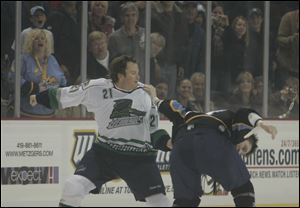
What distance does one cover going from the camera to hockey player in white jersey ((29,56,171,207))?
6605 millimetres

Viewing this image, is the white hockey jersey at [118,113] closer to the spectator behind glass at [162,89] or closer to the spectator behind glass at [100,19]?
the spectator behind glass at [100,19]

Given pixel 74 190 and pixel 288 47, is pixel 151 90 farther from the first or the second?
pixel 288 47

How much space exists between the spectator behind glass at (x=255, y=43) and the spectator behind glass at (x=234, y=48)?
7 centimetres

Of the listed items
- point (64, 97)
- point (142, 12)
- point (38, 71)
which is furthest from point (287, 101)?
point (64, 97)

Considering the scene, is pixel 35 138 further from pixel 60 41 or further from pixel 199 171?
pixel 199 171

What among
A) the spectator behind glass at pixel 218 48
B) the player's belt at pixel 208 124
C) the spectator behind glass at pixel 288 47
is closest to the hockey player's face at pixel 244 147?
the player's belt at pixel 208 124

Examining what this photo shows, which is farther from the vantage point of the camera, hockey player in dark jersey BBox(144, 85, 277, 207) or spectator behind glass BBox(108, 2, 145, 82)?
spectator behind glass BBox(108, 2, 145, 82)

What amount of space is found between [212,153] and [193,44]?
4580mm

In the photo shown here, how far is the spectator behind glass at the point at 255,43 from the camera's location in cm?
1099

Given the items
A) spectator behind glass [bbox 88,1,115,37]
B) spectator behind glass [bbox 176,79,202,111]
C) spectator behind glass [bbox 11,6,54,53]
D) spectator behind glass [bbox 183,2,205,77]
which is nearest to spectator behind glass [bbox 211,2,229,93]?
spectator behind glass [bbox 183,2,205,77]

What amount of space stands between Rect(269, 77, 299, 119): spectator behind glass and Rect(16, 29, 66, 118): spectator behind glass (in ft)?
9.01

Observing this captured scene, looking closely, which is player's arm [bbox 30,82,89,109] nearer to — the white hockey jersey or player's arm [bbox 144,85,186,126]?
the white hockey jersey

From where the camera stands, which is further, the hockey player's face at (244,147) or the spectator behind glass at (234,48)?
the spectator behind glass at (234,48)

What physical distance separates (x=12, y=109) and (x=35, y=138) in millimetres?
389
